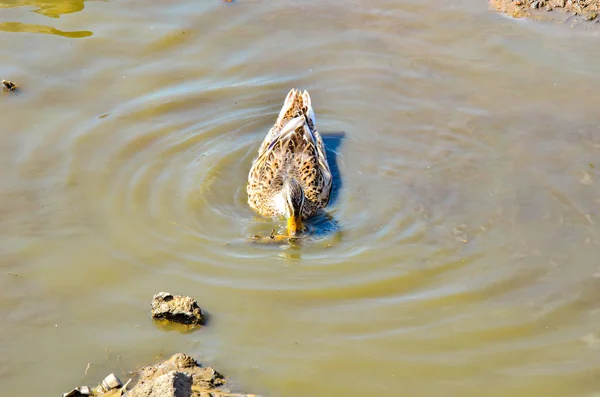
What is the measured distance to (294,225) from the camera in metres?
7.96

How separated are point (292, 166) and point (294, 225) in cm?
126

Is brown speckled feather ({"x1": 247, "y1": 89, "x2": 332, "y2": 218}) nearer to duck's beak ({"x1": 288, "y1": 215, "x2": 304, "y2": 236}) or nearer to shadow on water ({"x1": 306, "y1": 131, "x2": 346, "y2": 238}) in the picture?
shadow on water ({"x1": 306, "y1": 131, "x2": 346, "y2": 238})

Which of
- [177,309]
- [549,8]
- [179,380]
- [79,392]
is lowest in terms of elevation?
[79,392]

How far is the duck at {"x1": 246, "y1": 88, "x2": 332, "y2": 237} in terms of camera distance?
827 cm

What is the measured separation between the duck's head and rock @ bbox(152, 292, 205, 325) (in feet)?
6.11

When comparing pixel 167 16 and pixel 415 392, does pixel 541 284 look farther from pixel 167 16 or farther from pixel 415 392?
pixel 167 16

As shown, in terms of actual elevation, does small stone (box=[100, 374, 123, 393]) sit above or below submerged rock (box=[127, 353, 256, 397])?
below

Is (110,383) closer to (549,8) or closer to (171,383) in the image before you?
(171,383)

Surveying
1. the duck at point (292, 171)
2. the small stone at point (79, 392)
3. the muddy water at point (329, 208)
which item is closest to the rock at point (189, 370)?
the muddy water at point (329, 208)

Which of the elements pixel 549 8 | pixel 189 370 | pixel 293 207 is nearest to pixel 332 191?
pixel 293 207

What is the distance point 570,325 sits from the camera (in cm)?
640


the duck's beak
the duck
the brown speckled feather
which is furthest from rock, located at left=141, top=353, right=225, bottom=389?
the brown speckled feather

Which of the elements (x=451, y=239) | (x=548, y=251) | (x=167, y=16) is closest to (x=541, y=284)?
(x=548, y=251)

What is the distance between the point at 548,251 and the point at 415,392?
7.99 ft
